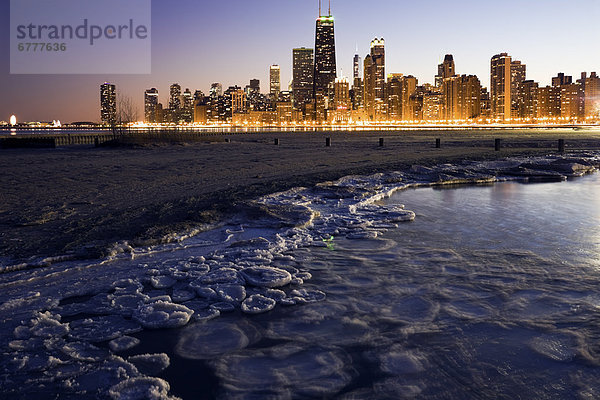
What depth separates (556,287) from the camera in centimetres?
510

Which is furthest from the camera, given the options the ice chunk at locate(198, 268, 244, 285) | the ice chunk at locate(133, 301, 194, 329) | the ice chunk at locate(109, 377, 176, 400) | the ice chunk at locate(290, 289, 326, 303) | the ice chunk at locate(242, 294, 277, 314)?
the ice chunk at locate(198, 268, 244, 285)

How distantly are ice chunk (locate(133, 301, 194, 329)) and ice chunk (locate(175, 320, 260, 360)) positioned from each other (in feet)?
0.54

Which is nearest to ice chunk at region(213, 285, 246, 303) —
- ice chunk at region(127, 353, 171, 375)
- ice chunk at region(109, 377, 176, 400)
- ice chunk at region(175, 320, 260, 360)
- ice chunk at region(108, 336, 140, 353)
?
ice chunk at region(175, 320, 260, 360)

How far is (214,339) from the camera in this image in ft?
13.1

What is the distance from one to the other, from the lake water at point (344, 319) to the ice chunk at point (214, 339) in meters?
0.02

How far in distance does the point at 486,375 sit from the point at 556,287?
7.64 feet

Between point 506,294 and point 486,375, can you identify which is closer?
point 486,375

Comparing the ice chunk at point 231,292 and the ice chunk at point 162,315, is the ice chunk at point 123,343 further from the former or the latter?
the ice chunk at point 231,292

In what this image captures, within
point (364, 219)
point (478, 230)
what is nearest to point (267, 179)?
point (364, 219)

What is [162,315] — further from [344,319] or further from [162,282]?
[344,319]

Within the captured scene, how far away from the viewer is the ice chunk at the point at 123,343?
384 centimetres

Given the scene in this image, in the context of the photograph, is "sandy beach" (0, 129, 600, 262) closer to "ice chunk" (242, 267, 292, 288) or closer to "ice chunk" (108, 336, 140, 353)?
A: "ice chunk" (242, 267, 292, 288)

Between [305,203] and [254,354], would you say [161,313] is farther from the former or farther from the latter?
[305,203]

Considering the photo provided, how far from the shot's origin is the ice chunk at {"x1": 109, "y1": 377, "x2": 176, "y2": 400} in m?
3.10
